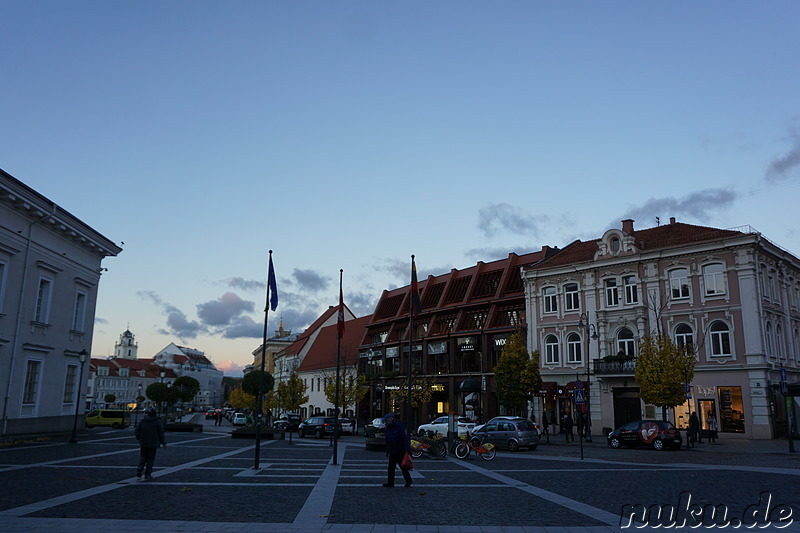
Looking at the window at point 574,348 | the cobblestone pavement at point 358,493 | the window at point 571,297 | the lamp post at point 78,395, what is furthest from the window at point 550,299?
the lamp post at point 78,395

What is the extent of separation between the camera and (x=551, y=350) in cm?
4909

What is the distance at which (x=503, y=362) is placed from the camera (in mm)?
44250

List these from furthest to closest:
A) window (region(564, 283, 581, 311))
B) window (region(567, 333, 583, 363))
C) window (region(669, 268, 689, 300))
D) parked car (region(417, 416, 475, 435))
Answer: window (region(564, 283, 581, 311))
window (region(567, 333, 583, 363))
window (region(669, 268, 689, 300))
parked car (region(417, 416, 475, 435))

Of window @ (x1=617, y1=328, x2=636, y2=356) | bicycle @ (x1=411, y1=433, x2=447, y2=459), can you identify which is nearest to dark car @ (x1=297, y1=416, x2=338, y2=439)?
bicycle @ (x1=411, y1=433, x2=447, y2=459)

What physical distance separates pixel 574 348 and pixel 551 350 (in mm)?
2147

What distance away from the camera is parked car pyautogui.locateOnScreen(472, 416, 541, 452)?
31156mm

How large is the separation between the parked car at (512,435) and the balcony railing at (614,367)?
43.5 feet

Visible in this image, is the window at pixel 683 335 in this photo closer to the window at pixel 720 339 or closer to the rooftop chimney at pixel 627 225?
the window at pixel 720 339

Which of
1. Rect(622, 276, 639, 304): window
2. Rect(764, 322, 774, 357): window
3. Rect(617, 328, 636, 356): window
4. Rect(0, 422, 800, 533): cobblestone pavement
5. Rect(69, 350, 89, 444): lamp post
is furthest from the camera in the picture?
Rect(622, 276, 639, 304): window

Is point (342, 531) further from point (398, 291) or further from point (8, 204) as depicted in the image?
point (398, 291)

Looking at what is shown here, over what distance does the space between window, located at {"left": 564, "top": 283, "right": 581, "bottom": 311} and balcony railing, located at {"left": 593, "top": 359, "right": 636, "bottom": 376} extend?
5042 millimetres

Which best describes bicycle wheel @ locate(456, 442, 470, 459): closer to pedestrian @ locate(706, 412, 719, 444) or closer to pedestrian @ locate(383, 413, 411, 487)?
pedestrian @ locate(383, 413, 411, 487)

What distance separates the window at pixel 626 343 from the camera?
43875 millimetres

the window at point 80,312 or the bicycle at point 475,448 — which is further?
the window at point 80,312
